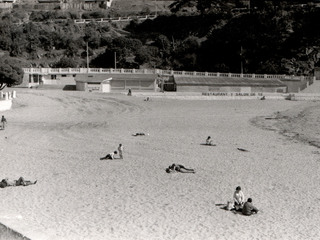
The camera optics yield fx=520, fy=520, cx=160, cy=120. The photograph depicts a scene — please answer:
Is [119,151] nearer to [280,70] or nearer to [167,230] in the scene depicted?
[167,230]

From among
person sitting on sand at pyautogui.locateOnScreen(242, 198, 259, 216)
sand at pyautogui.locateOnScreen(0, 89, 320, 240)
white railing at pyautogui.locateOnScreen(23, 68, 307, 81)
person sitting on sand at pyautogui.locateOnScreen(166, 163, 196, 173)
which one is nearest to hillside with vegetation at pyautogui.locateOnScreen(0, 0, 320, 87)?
white railing at pyautogui.locateOnScreen(23, 68, 307, 81)

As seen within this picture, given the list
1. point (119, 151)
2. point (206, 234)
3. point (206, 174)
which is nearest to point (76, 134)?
point (119, 151)

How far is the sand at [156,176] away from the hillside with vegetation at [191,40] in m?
33.6

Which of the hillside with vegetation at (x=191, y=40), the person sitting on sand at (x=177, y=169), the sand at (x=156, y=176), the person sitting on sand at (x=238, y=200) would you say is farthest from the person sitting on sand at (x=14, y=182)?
the hillside with vegetation at (x=191, y=40)

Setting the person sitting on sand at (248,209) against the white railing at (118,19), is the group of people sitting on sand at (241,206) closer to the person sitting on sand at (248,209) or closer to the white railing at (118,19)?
the person sitting on sand at (248,209)

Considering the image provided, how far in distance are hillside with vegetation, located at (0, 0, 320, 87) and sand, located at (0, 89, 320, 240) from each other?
33589 mm

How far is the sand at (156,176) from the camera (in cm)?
1432

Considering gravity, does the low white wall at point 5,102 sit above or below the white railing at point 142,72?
below

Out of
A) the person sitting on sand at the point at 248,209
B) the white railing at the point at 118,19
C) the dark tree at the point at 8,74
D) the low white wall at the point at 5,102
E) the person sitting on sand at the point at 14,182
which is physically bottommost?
the person sitting on sand at the point at 248,209

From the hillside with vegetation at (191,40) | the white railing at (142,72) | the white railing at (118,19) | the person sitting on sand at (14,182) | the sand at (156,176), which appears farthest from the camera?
the white railing at (118,19)

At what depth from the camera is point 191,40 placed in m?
76.9

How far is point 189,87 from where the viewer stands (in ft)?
182

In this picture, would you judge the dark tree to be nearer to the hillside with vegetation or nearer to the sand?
the sand

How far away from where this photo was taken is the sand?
14320 mm
